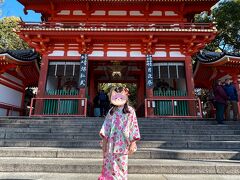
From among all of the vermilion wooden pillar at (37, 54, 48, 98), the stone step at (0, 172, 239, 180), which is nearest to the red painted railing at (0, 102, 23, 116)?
the vermilion wooden pillar at (37, 54, 48, 98)

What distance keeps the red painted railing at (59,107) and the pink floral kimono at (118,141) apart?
8480 mm

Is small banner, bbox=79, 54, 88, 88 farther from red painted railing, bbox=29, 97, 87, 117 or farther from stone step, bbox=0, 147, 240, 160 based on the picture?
stone step, bbox=0, 147, 240, 160

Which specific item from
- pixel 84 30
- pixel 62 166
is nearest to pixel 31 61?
pixel 84 30

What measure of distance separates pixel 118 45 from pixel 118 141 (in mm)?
10393

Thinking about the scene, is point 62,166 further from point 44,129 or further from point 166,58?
point 166,58

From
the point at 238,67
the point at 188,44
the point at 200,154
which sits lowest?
the point at 200,154

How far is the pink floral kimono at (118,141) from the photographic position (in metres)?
3.17

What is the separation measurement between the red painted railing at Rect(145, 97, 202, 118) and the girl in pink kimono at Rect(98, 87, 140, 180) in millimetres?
8383

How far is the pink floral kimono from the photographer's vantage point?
3.17m

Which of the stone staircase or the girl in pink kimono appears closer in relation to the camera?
the girl in pink kimono

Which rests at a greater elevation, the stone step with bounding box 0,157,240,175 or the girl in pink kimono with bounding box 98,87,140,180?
the girl in pink kimono with bounding box 98,87,140,180

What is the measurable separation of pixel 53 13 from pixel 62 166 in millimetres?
11628

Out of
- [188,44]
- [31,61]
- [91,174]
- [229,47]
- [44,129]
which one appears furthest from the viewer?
[229,47]

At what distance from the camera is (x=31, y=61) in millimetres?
13688
